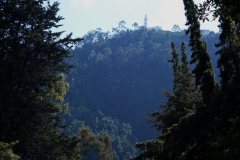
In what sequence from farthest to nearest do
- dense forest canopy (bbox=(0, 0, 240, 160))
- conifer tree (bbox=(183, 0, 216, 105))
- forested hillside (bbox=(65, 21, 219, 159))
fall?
forested hillside (bbox=(65, 21, 219, 159))
conifer tree (bbox=(183, 0, 216, 105))
dense forest canopy (bbox=(0, 0, 240, 160))

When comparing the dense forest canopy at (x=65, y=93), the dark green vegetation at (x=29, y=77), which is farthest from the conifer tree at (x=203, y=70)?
the dark green vegetation at (x=29, y=77)

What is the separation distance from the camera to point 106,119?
136 m

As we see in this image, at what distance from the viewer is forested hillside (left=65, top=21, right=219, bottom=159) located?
14512 cm

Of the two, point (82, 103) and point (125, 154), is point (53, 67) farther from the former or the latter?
point (82, 103)

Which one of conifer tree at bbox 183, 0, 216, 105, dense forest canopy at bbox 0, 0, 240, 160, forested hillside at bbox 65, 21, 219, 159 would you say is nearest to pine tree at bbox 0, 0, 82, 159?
dense forest canopy at bbox 0, 0, 240, 160

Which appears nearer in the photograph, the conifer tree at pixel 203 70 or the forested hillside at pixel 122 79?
the conifer tree at pixel 203 70

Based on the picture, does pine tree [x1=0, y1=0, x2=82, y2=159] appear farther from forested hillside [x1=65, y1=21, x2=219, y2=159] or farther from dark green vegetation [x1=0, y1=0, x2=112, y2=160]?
forested hillside [x1=65, y1=21, x2=219, y2=159]

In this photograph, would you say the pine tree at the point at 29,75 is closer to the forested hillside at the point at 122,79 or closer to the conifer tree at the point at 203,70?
the conifer tree at the point at 203,70

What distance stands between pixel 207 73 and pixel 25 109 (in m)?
11.3

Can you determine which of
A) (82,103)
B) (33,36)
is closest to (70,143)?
(33,36)

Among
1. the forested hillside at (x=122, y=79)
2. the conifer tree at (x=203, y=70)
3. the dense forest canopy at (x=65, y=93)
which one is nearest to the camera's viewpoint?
the dense forest canopy at (x=65, y=93)

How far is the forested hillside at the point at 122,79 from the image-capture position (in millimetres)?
→ 145125

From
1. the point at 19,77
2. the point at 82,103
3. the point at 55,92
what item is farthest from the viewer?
the point at 82,103

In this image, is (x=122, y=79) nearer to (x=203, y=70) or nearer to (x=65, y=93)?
(x=65, y=93)
